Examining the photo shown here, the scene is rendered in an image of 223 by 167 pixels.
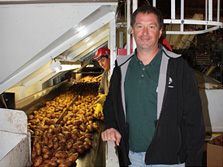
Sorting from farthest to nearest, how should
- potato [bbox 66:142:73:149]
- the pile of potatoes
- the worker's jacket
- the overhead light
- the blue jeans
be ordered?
the overhead light
potato [bbox 66:142:73:149]
the pile of potatoes
the blue jeans
the worker's jacket

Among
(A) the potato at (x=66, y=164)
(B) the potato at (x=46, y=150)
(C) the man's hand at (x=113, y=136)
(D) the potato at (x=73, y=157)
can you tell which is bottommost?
(A) the potato at (x=66, y=164)

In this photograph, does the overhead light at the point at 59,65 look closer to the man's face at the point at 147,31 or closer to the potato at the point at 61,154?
the potato at the point at 61,154

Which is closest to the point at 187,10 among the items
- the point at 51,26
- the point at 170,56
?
the point at 51,26

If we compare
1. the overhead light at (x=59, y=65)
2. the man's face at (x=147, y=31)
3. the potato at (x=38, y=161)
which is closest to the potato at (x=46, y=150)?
the potato at (x=38, y=161)

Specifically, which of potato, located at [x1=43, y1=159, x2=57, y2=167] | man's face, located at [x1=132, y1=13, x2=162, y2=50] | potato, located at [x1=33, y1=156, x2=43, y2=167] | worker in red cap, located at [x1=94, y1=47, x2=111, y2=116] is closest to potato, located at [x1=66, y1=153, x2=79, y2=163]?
potato, located at [x1=43, y1=159, x2=57, y2=167]

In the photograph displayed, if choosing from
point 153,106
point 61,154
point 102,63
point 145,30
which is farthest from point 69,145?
point 102,63

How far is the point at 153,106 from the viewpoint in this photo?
117 cm

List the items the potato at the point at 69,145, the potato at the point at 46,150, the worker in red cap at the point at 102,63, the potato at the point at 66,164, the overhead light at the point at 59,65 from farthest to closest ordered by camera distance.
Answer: the worker in red cap at the point at 102,63
the overhead light at the point at 59,65
the potato at the point at 69,145
the potato at the point at 46,150
the potato at the point at 66,164

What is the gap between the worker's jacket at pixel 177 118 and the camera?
1077mm

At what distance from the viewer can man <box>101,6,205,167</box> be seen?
1.09 m

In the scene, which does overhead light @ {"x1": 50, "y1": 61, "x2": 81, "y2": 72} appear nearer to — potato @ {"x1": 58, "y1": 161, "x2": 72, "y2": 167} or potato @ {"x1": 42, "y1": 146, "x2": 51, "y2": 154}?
potato @ {"x1": 42, "y1": 146, "x2": 51, "y2": 154}

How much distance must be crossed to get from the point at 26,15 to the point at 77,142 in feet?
5.24

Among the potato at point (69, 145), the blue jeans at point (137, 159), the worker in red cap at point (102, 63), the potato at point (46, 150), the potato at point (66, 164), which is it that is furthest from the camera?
the worker in red cap at point (102, 63)

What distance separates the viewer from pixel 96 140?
8.59 ft
